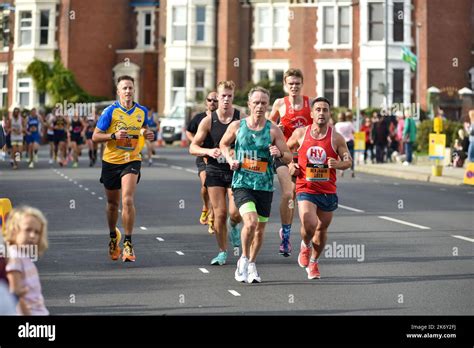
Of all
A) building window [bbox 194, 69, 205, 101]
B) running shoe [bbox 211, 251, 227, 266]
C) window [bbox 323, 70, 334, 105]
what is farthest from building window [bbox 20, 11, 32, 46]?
running shoe [bbox 211, 251, 227, 266]

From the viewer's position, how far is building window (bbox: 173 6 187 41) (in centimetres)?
7119

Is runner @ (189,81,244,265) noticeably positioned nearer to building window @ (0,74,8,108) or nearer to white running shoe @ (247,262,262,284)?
white running shoe @ (247,262,262,284)

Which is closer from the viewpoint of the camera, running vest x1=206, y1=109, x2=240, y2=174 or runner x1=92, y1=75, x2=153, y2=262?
running vest x1=206, y1=109, x2=240, y2=174

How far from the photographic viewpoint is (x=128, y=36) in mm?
75500

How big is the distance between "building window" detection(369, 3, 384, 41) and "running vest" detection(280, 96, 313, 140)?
49109 mm

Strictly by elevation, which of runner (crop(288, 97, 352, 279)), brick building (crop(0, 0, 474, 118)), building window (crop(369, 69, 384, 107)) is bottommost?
runner (crop(288, 97, 352, 279))

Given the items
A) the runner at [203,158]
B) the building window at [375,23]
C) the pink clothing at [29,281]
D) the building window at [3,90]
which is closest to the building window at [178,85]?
the building window at [3,90]

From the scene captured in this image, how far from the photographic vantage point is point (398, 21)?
211ft

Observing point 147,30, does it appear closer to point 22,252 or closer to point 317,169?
point 317,169

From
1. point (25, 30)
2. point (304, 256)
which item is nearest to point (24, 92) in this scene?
point (25, 30)

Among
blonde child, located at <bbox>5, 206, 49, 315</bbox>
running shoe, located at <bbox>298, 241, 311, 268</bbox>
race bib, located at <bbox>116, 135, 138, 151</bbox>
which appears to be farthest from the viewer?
race bib, located at <bbox>116, 135, 138, 151</bbox>

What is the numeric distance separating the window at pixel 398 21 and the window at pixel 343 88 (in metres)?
3.47

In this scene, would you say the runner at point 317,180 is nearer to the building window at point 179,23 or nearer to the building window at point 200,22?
the building window at point 200,22

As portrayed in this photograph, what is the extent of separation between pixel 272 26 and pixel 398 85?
8.66 m
